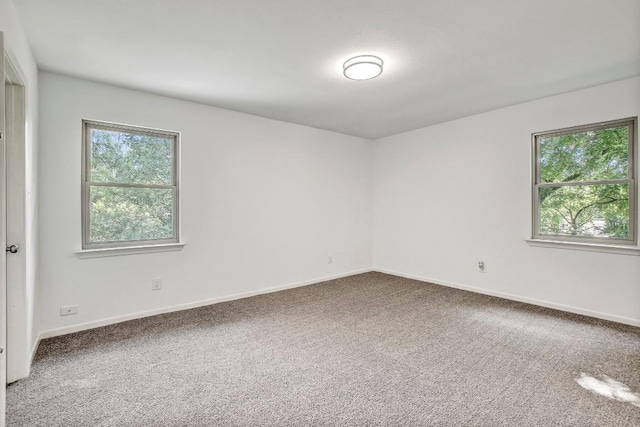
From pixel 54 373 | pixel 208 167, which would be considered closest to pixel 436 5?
pixel 208 167

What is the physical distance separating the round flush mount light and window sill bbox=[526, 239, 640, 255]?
2.76 metres

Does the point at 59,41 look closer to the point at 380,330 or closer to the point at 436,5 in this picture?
the point at 436,5

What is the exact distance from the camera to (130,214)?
336 centimetres

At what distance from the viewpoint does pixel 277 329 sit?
10.0 ft

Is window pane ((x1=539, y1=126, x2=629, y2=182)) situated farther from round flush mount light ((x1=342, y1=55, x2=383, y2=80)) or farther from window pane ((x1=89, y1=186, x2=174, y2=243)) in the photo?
window pane ((x1=89, y1=186, x2=174, y2=243))

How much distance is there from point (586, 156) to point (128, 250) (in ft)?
16.7

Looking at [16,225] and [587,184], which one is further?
[587,184]

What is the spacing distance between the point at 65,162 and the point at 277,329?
2569 mm

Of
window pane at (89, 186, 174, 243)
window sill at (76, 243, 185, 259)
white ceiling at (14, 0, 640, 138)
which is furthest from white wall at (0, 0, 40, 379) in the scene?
window pane at (89, 186, 174, 243)

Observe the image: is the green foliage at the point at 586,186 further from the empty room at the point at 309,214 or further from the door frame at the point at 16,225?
the door frame at the point at 16,225

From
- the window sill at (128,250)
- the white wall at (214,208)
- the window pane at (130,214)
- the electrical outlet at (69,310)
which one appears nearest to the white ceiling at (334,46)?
the white wall at (214,208)

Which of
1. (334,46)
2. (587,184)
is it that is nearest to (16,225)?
(334,46)

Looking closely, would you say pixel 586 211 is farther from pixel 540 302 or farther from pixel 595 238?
pixel 540 302

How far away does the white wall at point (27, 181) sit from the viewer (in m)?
1.93
